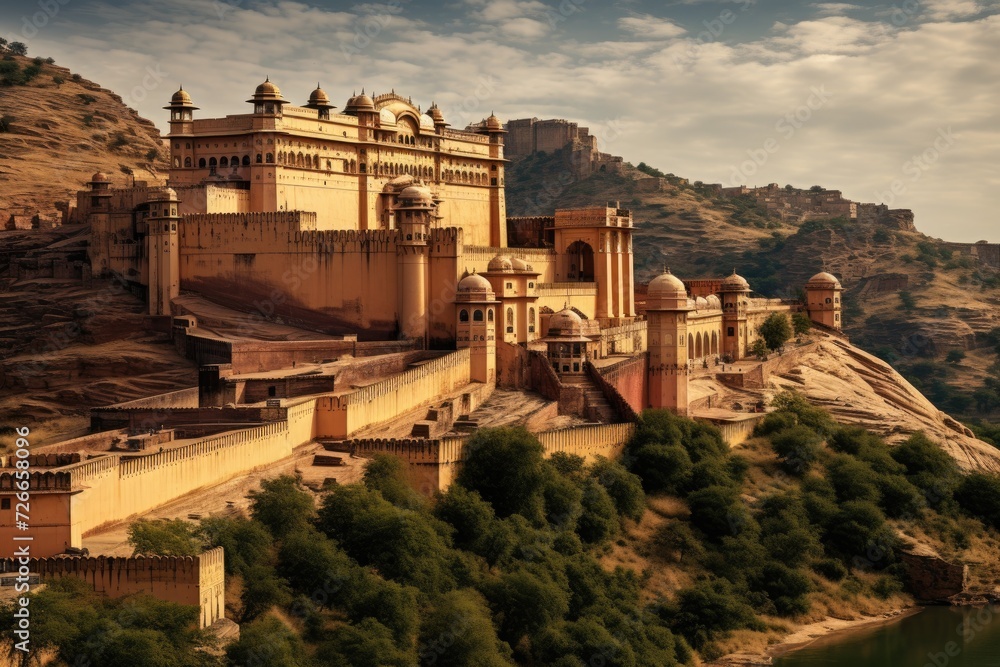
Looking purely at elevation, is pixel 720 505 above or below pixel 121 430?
below

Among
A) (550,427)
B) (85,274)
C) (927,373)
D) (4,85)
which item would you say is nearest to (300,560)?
(550,427)

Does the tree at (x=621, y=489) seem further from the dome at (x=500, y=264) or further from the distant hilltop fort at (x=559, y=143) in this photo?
the distant hilltop fort at (x=559, y=143)

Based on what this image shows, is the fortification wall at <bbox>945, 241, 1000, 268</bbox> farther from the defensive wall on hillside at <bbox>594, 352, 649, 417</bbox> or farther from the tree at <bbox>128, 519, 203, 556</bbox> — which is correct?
the tree at <bbox>128, 519, 203, 556</bbox>

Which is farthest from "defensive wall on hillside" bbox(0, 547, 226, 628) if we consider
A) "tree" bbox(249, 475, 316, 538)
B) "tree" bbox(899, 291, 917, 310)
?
"tree" bbox(899, 291, 917, 310)

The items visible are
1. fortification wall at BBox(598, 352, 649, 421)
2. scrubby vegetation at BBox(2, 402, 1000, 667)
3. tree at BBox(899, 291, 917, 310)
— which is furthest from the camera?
tree at BBox(899, 291, 917, 310)

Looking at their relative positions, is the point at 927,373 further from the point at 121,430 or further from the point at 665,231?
the point at 121,430

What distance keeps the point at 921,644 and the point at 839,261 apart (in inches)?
2633

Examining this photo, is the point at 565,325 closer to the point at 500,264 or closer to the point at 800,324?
the point at 500,264

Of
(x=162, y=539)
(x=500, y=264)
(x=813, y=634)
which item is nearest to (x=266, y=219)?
(x=500, y=264)

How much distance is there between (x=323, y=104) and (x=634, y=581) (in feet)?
68.5

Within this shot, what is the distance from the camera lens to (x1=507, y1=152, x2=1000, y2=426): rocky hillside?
92625 millimetres

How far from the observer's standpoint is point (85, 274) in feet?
155

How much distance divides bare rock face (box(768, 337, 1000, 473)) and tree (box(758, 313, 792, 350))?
1.12 m

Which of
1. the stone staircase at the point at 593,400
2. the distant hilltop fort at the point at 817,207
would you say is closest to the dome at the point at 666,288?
the stone staircase at the point at 593,400
